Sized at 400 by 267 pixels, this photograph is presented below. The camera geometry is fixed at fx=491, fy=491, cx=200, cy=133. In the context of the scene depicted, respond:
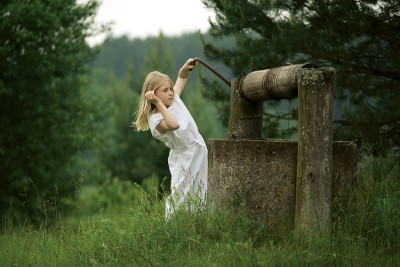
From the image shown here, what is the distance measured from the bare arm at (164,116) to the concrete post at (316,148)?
3.83 feet

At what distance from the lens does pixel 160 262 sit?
10.5 ft

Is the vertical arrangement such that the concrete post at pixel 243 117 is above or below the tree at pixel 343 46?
below

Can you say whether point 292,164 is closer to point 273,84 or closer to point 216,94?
point 273,84

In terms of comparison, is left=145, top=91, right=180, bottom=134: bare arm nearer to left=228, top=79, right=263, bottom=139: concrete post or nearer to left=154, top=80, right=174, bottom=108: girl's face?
left=154, top=80, right=174, bottom=108: girl's face

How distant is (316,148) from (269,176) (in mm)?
436

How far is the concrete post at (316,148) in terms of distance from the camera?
3412 mm

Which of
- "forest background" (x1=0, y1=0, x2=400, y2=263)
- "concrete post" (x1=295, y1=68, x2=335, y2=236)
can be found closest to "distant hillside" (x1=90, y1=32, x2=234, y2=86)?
"forest background" (x1=0, y1=0, x2=400, y2=263)

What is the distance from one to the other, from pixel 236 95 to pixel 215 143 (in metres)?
0.58

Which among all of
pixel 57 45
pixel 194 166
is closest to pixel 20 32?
pixel 57 45

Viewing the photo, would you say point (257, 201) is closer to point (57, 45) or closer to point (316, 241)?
point (316, 241)

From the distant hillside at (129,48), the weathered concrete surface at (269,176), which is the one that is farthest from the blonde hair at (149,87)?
the distant hillside at (129,48)

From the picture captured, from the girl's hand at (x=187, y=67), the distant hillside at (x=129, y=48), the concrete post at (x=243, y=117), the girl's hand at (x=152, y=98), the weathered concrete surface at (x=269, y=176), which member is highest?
the distant hillside at (x=129, y=48)

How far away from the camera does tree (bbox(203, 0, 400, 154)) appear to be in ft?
17.5

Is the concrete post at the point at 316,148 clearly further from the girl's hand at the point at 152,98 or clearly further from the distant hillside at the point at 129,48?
the distant hillside at the point at 129,48
